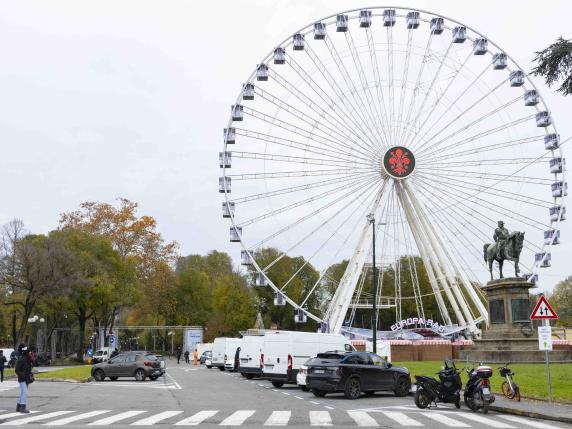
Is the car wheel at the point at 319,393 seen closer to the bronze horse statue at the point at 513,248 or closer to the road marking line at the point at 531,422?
the road marking line at the point at 531,422

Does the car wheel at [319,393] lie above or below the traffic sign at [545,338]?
below

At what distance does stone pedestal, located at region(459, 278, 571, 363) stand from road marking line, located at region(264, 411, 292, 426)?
2069cm

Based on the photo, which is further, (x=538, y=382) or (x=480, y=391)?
(x=538, y=382)

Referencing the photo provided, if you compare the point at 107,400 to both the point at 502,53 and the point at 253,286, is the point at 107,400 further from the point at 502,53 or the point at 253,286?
the point at 253,286

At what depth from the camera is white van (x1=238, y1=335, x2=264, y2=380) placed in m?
34.6

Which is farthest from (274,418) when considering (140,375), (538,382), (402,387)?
(140,375)

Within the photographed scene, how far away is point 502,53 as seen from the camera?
4641 cm

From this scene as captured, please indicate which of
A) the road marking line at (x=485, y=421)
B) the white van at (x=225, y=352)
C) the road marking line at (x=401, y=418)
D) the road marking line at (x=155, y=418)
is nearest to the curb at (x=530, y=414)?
the road marking line at (x=485, y=421)

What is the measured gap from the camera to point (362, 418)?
16391mm

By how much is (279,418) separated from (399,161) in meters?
29.7

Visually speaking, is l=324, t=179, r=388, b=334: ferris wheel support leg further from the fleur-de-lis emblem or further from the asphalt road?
the asphalt road

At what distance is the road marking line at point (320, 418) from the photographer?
15.2m

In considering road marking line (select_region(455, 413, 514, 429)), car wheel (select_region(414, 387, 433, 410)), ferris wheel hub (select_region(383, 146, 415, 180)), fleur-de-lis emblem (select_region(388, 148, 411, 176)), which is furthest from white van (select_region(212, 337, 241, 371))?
road marking line (select_region(455, 413, 514, 429))

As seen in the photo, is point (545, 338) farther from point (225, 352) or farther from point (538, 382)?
point (225, 352)
